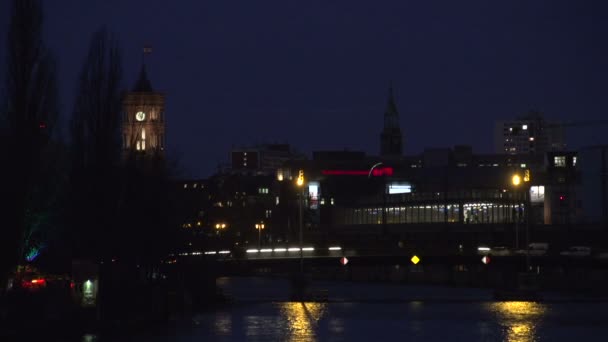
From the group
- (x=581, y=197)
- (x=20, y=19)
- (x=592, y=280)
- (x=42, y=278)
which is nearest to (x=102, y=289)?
(x=42, y=278)

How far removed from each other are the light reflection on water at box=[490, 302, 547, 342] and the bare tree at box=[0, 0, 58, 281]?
1177 inches

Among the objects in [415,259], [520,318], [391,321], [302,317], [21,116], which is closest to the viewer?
[21,116]

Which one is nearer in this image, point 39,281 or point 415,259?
point 39,281

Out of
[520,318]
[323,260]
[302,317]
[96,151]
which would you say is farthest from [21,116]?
[323,260]

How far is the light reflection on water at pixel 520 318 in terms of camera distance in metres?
78.6

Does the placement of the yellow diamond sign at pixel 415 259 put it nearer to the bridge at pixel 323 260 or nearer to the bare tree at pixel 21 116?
the bridge at pixel 323 260

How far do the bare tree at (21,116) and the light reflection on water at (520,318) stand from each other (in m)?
29.9

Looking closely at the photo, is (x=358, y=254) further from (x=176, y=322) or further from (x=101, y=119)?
(x=101, y=119)

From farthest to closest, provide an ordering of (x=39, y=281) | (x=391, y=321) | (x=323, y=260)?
(x=323, y=260) → (x=391, y=321) → (x=39, y=281)

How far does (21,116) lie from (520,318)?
43.3 m

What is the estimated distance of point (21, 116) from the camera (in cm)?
6619

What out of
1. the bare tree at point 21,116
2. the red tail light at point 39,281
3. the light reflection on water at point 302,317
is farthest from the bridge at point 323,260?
the bare tree at point 21,116

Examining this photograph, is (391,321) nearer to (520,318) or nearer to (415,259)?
(520,318)

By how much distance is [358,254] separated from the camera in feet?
378
